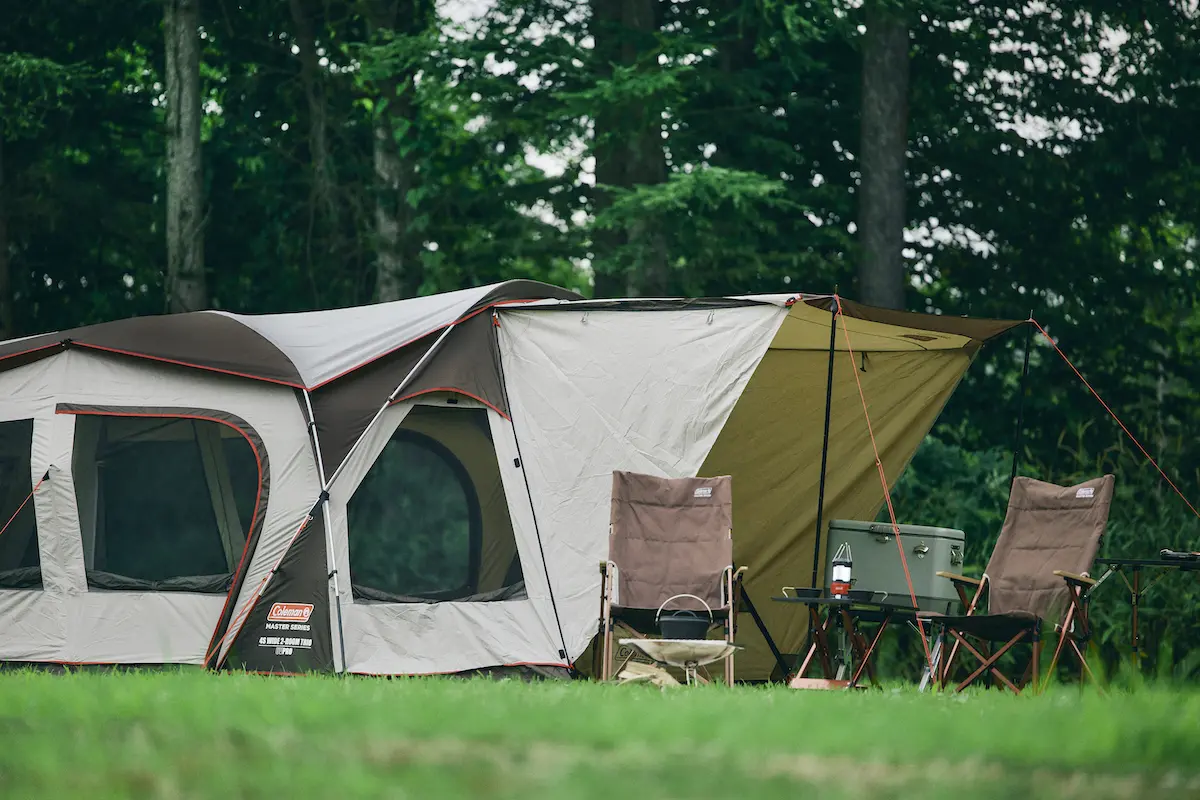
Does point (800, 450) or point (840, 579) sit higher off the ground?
point (800, 450)

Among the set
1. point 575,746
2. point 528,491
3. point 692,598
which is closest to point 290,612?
point 528,491

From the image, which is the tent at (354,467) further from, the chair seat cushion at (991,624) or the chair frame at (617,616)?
the chair seat cushion at (991,624)

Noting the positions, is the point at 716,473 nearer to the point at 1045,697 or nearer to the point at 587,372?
the point at 587,372

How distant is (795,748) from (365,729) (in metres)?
0.95

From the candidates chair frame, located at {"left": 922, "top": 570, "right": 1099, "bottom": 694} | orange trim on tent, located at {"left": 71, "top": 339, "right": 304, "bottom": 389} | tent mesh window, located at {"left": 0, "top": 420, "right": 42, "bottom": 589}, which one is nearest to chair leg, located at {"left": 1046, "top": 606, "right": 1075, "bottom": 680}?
chair frame, located at {"left": 922, "top": 570, "right": 1099, "bottom": 694}

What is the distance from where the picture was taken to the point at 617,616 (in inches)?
236

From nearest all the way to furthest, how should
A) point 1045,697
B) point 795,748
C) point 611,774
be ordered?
point 611,774 → point 795,748 → point 1045,697

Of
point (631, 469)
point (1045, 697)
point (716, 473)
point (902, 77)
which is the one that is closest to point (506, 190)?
point (902, 77)

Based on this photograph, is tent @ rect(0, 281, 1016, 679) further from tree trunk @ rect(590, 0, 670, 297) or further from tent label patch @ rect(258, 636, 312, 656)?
tree trunk @ rect(590, 0, 670, 297)

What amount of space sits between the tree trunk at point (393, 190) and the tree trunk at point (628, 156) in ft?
5.58

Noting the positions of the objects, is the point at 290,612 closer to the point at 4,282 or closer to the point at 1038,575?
the point at 1038,575

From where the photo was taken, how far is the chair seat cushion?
5.47 meters

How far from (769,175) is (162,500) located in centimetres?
599

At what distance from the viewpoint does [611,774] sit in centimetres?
277
